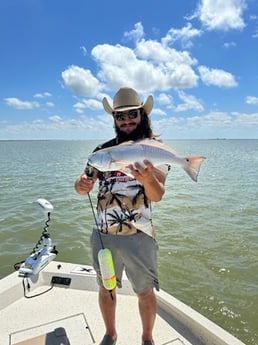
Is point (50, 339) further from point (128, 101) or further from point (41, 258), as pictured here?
point (128, 101)

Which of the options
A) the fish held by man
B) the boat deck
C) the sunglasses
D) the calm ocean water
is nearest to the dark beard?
the sunglasses

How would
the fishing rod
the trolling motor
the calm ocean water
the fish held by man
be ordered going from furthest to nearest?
the calm ocean water → the trolling motor → the fishing rod → the fish held by man

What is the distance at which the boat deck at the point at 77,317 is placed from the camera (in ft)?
11.1

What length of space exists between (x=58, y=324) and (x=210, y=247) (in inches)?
206

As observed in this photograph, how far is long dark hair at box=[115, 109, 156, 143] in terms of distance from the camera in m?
3.05

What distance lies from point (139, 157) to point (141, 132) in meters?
0.60

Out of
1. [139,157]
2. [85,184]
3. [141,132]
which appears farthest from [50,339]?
[141,132]

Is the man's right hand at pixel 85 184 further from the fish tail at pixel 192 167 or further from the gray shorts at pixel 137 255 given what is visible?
the fish tail at pixel 192 167

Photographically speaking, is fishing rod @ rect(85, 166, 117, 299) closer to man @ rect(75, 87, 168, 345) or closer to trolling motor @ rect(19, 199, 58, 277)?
A: man @ rect(75, 87, 168, 345)

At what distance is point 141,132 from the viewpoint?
10.1ft

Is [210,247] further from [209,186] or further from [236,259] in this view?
[209,186]

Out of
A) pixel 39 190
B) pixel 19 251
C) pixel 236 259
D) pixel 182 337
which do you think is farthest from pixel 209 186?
pixel 182 337

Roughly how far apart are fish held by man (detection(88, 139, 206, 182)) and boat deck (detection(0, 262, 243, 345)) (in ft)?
6.17

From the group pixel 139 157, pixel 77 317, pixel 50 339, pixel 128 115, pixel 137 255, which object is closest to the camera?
pixel 139 157
